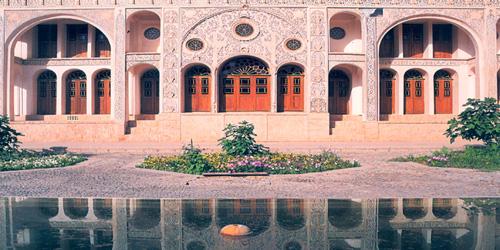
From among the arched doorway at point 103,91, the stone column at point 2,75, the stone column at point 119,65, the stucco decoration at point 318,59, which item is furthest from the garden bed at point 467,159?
the stone column at point 2,75

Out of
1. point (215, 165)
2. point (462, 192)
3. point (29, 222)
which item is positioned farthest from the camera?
point (215, 165)

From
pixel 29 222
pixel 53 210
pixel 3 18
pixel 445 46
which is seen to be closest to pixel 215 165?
pixel 53 210

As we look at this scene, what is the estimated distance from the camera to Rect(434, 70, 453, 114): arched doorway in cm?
2350

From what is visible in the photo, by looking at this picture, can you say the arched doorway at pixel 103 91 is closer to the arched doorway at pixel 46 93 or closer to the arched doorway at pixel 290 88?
the arched doorway at pixel 46 93

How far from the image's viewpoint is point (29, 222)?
572 cm

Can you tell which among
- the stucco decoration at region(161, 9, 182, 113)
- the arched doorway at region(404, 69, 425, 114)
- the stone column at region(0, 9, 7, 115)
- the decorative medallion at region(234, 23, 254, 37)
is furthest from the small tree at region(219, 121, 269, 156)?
the stone column at region(0, 9, 7, 115)

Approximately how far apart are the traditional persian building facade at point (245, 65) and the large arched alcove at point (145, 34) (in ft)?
0.17

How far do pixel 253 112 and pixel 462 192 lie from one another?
13586 millimetres

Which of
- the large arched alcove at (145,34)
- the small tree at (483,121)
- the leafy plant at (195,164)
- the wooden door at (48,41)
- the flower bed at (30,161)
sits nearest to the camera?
the leafy plant at (195,164)

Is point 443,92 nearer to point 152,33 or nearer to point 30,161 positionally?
point 152,33

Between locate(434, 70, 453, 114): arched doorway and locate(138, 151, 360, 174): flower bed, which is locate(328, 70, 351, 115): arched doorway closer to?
locate(434, 70, 453, 114): arched doorway

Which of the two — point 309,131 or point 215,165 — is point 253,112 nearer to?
point 309,131

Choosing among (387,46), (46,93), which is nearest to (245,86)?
(387,46)

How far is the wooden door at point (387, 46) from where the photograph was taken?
23.5m
